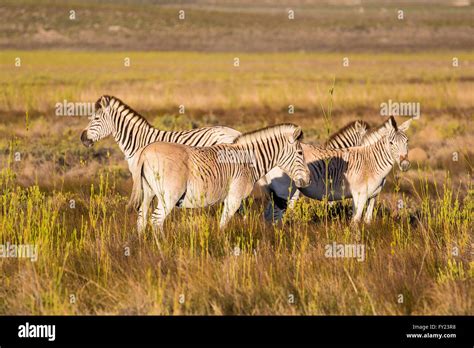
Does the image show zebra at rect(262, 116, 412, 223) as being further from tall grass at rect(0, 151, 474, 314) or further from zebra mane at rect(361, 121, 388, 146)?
tall grass at rect(0, 151, 474, 314)

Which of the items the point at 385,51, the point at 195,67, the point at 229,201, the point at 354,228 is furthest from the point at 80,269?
the point at 385,51

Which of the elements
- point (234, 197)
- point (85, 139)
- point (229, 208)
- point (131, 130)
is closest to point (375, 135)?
point (234, 197)

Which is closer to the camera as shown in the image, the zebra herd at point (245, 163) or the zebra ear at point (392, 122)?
the zebra herd at point (245, 163)

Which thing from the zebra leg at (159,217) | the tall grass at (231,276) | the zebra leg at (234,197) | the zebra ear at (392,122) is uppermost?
the zebra ear at (392,122)

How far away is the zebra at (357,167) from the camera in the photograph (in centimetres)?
1109

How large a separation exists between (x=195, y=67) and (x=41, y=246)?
239 ft

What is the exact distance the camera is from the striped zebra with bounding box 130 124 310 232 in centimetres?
931

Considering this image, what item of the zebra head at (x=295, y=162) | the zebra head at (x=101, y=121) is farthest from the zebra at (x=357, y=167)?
the zebra head at (x=101, y=121)

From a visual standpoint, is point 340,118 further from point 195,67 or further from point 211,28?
point 211,28

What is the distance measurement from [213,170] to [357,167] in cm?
238

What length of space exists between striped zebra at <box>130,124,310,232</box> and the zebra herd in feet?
0.03

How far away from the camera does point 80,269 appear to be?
808 cm

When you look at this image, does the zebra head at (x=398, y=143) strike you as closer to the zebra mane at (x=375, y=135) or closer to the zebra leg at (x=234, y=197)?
the zebra mane at (x=375, y=135)

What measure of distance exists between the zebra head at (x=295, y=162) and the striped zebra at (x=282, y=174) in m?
0.32
